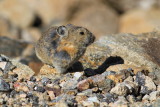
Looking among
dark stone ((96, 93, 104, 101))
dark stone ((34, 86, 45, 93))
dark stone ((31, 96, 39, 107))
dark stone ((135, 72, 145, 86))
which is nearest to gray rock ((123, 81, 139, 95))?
dark stone ((135, 72, 145, 86))

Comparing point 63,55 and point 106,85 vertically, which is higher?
point 63,55

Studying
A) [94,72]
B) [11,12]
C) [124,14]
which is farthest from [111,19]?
[94,72]


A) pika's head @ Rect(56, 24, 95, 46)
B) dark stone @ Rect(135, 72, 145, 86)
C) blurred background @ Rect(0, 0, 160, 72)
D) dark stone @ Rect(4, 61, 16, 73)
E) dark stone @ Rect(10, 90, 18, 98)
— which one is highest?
blurred background @ Rect(0, 0, 160, 72)

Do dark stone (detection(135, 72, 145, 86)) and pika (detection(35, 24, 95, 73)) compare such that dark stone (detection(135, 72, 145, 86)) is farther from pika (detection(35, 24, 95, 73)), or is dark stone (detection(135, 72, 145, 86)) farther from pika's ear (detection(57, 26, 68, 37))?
pika's ear (detection(57, 26, 68, 37))

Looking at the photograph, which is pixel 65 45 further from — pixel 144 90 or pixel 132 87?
pixel 144 90

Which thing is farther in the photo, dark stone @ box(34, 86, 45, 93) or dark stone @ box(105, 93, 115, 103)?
dark stone @ box(34, 86, 45, 93)

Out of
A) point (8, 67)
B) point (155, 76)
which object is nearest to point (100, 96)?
point (155, 76)
